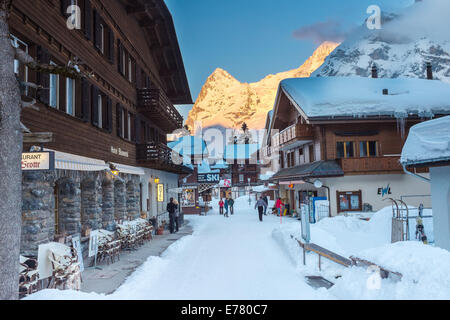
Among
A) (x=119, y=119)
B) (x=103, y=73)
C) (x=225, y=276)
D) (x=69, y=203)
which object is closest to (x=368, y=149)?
(x=119, y=119)

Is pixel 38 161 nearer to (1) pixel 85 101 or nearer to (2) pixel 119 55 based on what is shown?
(1) pixel 85 101

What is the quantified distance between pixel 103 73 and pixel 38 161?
25.8ft

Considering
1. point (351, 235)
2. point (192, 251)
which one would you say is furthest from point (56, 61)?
point (351, 235)

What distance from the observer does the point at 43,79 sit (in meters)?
8.34

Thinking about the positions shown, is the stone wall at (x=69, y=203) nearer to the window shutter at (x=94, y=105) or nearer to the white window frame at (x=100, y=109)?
the window shutter at (x=94, y=105)

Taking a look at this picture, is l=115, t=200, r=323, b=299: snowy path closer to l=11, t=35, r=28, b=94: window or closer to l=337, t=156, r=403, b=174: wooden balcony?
l=11, t=35, r=28, b=94: window

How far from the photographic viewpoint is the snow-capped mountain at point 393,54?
121 meters

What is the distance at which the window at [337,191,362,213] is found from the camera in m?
21.7

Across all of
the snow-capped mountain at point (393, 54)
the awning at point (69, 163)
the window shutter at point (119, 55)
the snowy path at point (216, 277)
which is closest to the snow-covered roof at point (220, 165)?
the window shutter at point (119, 55)

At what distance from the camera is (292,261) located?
9953mm

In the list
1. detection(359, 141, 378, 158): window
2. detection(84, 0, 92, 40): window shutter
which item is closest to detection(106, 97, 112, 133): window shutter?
detection(84, 0, 92, 40): window shutter

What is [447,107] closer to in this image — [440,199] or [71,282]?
[440,199]

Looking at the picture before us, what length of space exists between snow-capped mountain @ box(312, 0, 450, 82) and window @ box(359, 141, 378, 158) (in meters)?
100
